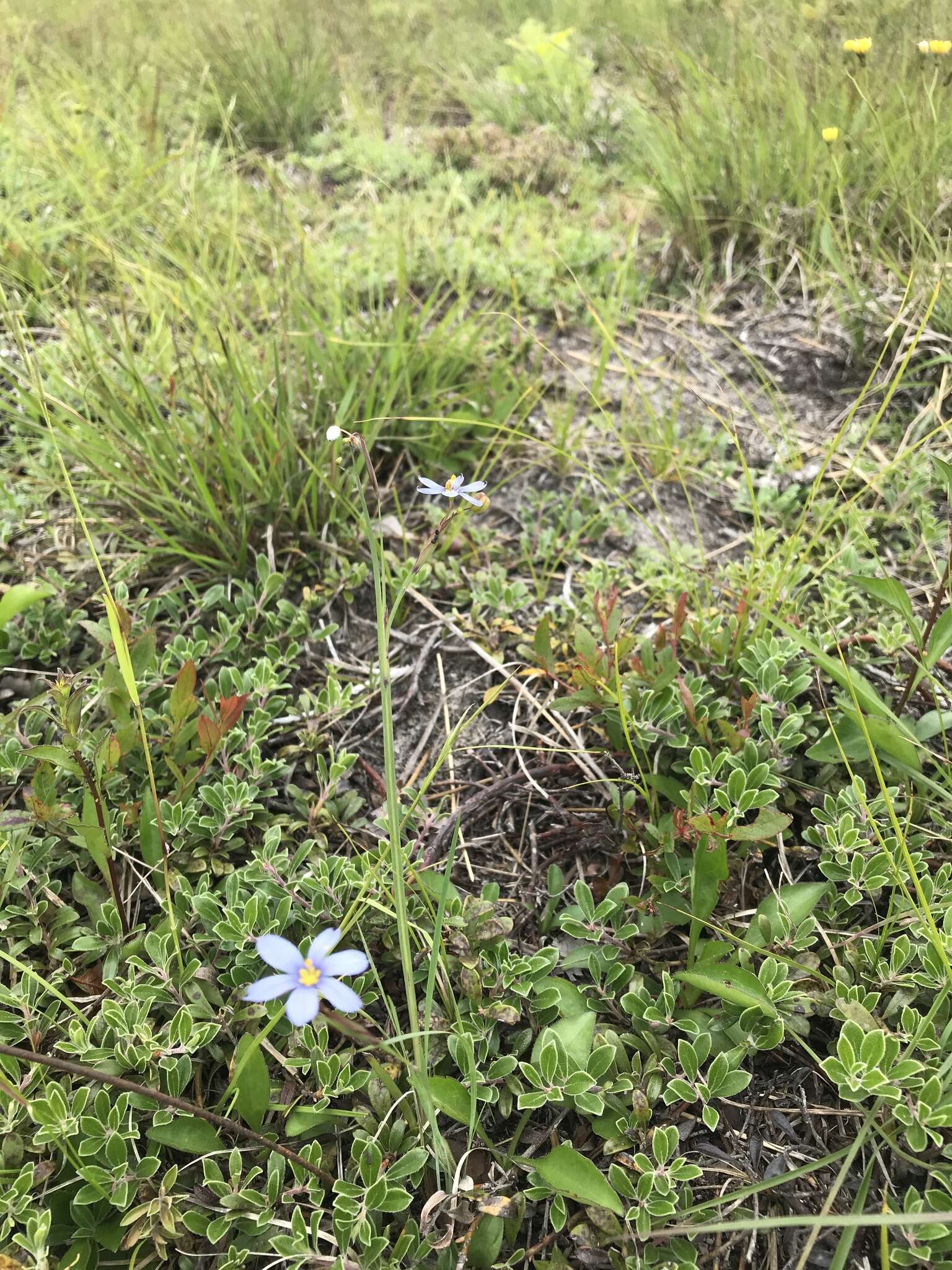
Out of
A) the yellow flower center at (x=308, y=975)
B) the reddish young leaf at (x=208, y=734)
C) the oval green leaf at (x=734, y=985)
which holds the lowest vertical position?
the oval green leaf at (x=734, y=985)

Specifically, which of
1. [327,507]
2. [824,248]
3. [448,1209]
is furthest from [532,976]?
[824,248]

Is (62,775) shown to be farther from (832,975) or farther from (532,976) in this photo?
(832,975)

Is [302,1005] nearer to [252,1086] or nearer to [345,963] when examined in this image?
[345,963]

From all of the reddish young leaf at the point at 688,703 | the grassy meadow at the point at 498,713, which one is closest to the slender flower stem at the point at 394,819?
the grassy meadow at the point at 498,713

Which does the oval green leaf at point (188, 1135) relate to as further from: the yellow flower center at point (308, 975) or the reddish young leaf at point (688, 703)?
the reddish young leaf at point (688, 703)

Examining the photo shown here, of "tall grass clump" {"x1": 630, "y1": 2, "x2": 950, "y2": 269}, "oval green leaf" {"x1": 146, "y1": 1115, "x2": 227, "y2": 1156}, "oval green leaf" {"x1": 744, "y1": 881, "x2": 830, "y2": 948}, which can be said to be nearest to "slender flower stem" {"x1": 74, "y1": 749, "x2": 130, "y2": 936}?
"oval green leaf" {"x1": 146, "y1": 1115, "x2": 227, "y2": 1156}

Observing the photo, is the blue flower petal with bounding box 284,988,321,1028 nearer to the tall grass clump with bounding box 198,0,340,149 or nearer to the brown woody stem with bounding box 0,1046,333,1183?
the brown woody stem with bounding box 0,1046,333,1183

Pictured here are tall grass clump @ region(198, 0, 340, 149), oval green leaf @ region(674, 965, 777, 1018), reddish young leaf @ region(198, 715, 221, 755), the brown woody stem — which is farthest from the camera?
tall grass clump @ region(198, 0, 340, 149)

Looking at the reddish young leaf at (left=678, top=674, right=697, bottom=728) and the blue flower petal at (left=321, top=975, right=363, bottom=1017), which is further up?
the blue flower petal at (left=321, top=975, right=363, bottom=1017)
